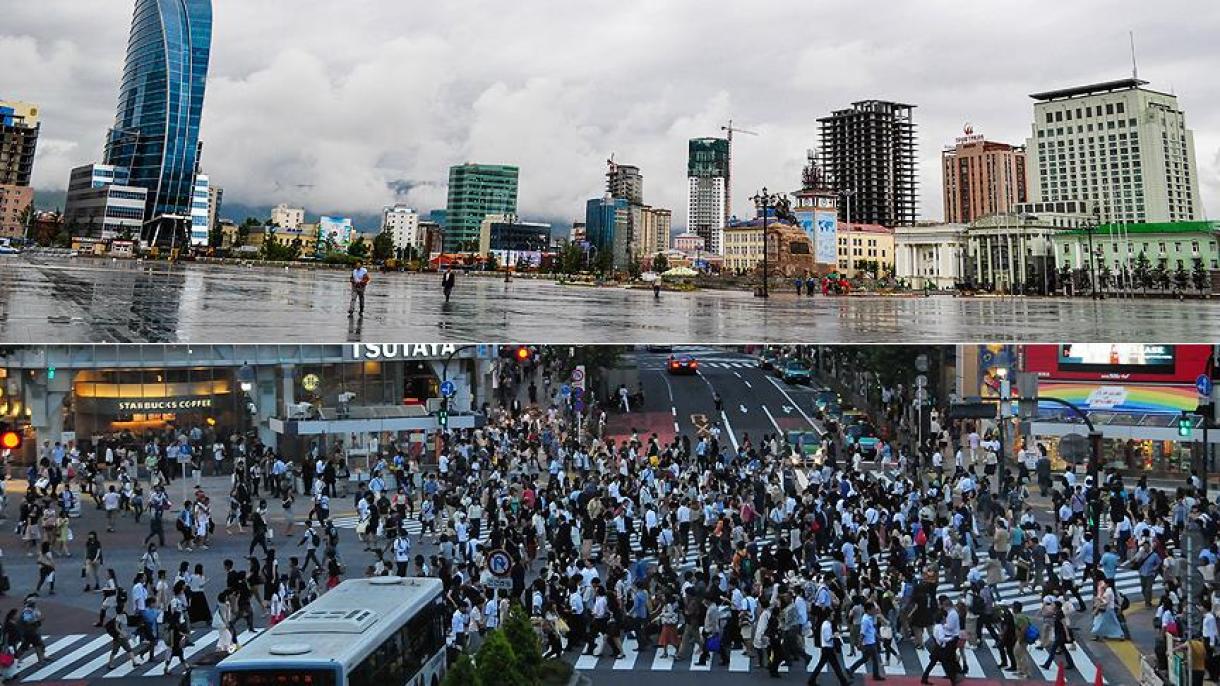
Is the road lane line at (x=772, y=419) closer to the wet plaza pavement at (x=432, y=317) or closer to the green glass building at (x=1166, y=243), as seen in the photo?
the wet plaza pavement at (x=432, y=317)

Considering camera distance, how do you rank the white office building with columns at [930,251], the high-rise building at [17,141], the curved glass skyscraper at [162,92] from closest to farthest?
1. the high-rise building at [17,141]
2. the curved glass skyscraper at [162,92]
3. the white office building with columns at [930,251]

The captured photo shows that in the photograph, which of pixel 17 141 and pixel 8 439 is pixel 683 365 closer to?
pixel 8 439

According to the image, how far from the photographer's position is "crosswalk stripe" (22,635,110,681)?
13055 mm

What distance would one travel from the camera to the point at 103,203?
134ft

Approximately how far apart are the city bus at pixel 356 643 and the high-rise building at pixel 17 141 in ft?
72.6

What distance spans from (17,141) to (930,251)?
13410 cm

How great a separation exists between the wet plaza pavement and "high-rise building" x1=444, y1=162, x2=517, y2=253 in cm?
778

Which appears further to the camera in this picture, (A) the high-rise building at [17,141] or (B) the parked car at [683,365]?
(B) the parked car at [683,365]

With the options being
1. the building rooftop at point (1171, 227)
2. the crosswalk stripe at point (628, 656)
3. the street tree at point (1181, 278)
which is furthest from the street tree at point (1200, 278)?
the crosswalk stripe at point (628, 656)

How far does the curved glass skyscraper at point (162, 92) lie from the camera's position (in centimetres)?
3434

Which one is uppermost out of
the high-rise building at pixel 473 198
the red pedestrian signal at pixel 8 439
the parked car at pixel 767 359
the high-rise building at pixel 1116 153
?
the high-rise building at pixel 1116 153

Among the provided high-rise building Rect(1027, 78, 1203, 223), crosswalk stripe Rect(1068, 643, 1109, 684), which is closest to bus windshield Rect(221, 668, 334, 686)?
crosswalk stripe Rect(1068, 643, 1109, 684)

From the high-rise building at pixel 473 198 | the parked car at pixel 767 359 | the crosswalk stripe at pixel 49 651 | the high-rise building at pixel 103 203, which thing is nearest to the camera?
the crosswalk stripe at pixel 49 651

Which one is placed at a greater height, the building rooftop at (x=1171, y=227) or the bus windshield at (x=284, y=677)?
the building rooftop at (x=1171, y=227)
